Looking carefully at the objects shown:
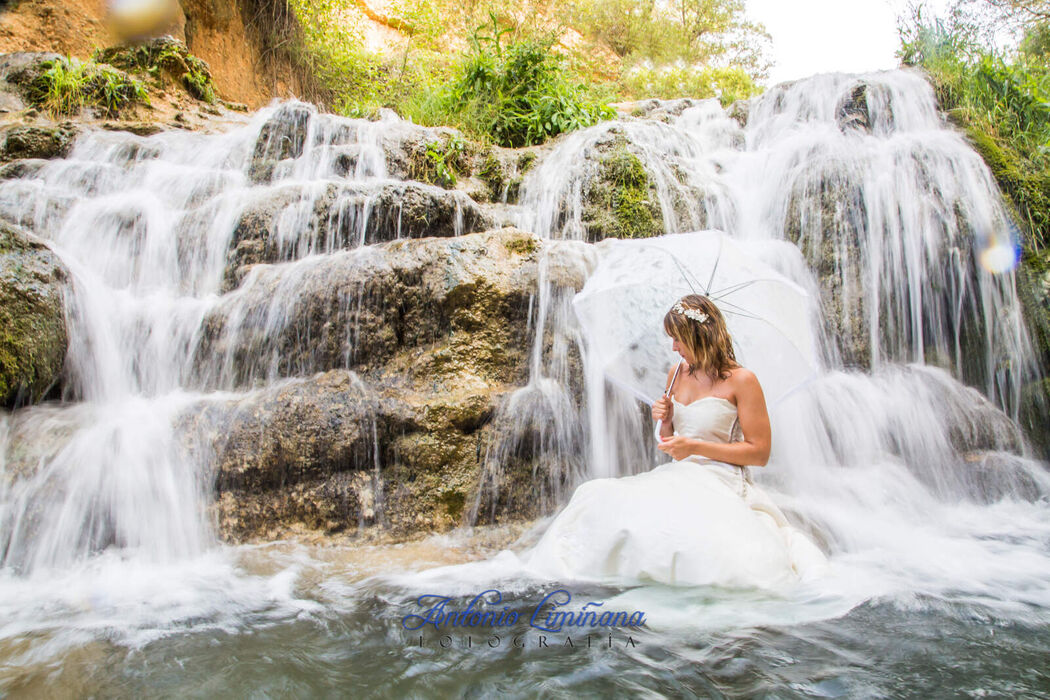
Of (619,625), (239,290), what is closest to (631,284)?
(619,625)

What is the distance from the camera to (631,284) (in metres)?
3.80

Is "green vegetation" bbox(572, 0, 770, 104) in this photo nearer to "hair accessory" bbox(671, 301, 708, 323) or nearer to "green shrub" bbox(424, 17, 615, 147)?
"green shrub" bbox(424, 17, 615, 147)

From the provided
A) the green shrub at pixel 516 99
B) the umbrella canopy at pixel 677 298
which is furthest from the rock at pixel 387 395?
the green shrub at pixel 516 99

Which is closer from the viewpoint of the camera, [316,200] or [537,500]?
[537,500]

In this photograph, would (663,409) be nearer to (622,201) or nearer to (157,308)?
(622,201)

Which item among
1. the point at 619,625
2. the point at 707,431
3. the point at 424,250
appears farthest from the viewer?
the point at 424,250

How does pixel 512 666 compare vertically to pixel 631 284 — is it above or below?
below

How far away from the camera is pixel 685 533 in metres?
2.88

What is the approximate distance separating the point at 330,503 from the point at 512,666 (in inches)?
85.1

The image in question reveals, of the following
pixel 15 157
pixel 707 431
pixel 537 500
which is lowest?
pixel 537 500

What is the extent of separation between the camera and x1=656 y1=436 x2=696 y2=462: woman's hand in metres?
3.36

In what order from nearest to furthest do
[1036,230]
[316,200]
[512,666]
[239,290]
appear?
[512,666] → [239,290] → [1036,230] → [316,200]

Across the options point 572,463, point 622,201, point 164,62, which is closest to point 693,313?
point 572,463

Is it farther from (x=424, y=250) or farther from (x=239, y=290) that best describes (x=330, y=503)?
(x=239, y=290)
